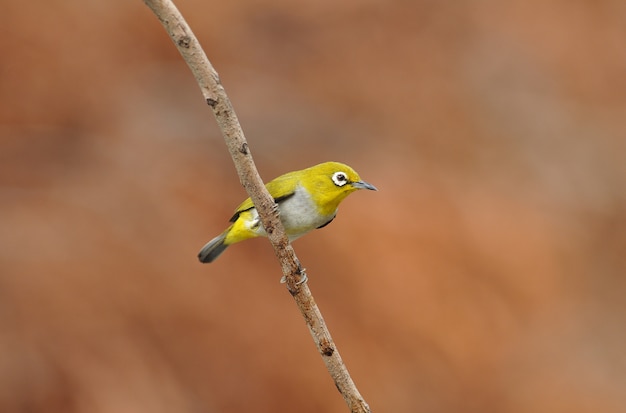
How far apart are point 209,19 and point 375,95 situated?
3414 millimetres

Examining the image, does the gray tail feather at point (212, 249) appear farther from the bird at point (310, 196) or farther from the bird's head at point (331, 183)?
the bird's head at point (331, 183)

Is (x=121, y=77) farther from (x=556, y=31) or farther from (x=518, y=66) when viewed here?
(x=556, y=31)

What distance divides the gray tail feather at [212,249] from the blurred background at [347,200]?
551 cm

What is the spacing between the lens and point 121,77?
11961 millimetres

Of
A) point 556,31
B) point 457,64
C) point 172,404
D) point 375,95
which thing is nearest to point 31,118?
point 172,404

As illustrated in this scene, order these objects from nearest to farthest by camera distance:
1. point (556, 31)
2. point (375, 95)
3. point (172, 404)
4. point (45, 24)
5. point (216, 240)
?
point (216, 240) → point (172, 404) → point (45, 24) → point (375, 95) → point (556, 31)

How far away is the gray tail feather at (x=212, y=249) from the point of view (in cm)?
554

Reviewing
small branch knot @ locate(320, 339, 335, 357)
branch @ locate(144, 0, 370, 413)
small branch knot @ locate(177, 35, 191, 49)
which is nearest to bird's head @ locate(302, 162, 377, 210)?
branch @ locate(144, 0, 370, 413)

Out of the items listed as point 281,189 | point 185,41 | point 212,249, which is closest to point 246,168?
point 185,41

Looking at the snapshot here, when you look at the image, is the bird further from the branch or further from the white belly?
the branch

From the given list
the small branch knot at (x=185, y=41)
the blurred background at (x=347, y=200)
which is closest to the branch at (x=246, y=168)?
the small branch knot at (x=185, y=41)

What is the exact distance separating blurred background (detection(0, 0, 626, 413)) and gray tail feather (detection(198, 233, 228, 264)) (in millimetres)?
5510

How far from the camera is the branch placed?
280 cm

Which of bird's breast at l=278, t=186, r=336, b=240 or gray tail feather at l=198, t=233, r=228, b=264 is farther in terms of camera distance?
gray tail feather at l=198, t=233, r=228, b=264
